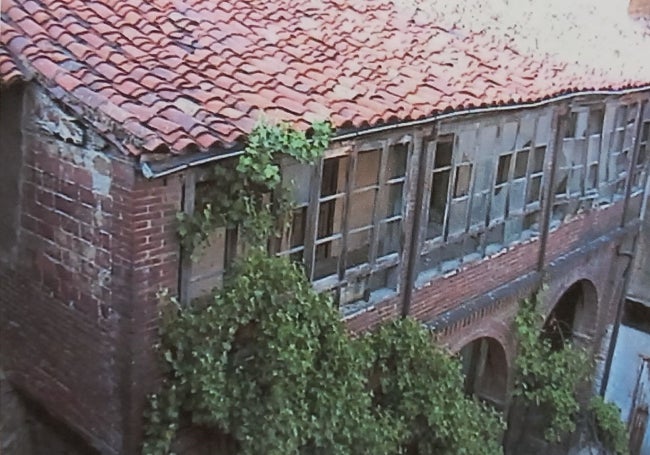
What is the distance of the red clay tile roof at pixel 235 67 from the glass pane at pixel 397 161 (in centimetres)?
59

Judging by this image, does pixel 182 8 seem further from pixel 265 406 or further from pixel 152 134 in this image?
pixel 265 406

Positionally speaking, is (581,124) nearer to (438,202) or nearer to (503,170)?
(503,170)

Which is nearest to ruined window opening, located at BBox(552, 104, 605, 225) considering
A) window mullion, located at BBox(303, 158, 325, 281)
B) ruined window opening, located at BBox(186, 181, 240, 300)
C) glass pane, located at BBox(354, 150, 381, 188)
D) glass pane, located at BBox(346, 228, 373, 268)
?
glass pane, located at BBox(346, 228, 373, 268)

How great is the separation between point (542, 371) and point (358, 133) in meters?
6.08

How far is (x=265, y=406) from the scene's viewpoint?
6.77 m

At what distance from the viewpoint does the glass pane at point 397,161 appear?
863 cm

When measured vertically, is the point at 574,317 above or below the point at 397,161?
below

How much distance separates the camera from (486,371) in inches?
480

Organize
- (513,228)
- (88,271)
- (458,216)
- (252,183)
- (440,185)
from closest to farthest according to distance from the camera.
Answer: (88,271), (252,183), (440,185), (458,216), (513,228)

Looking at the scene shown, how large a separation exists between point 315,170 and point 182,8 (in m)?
2.31

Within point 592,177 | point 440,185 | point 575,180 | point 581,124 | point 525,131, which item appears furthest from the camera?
point 592,177

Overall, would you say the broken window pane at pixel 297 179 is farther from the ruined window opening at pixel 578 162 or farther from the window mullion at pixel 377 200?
the ruined window opening at pixel 578 162

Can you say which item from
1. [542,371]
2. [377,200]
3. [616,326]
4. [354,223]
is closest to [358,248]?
[354,223]

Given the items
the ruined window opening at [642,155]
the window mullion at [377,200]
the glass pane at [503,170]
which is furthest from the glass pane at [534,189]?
the ruined window opening at [642,155]
